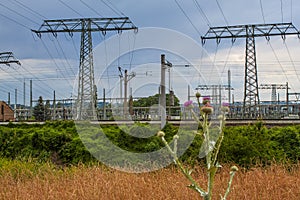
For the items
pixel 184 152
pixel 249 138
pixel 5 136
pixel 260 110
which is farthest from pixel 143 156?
pixel 260 110

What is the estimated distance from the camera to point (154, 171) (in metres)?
6.23

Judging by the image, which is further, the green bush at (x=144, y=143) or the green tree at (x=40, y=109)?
the green tree at (x=40, y=109)

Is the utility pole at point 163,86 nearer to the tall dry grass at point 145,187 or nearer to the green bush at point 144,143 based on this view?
the green bush at point 144,143

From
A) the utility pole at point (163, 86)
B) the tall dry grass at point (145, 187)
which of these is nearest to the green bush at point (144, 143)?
the utility pole at point (163, 86)

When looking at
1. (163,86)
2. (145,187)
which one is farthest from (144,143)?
(145,187)

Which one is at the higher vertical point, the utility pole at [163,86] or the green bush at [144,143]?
the utility pole at [163,86]

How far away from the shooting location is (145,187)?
4.94 meters

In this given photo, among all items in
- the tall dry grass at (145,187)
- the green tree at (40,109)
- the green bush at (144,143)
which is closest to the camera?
the tall dry grass at (145,187)

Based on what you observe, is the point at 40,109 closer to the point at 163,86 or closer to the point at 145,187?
the point at 163,86

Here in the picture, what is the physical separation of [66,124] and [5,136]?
1699mm

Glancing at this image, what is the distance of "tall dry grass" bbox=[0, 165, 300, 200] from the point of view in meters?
4.57

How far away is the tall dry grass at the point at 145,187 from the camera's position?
457 centimetres

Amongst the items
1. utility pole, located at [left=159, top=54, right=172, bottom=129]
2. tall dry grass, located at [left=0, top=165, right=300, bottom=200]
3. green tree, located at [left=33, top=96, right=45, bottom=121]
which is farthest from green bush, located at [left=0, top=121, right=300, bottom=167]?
green tree, located at [left=33, top=96, right=45, bottom=121]

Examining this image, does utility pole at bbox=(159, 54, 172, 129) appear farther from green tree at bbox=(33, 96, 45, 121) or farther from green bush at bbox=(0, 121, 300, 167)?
green tree at bbox=(33, 96, 45, 121)
